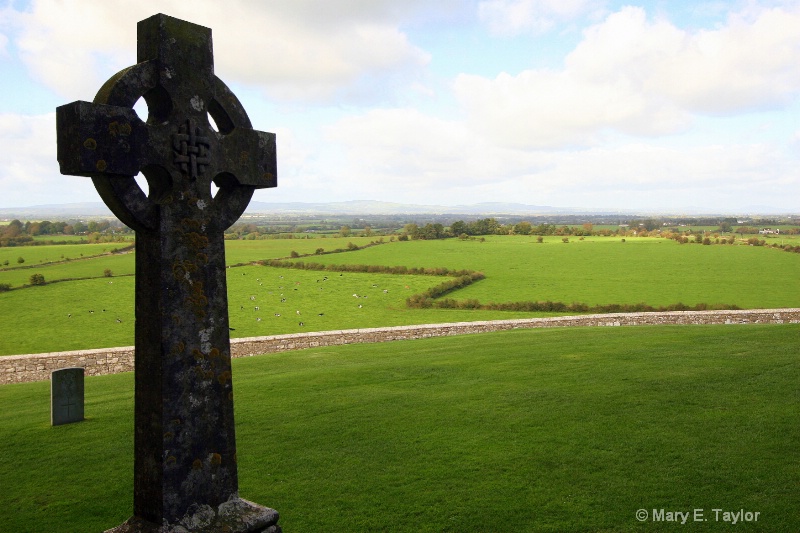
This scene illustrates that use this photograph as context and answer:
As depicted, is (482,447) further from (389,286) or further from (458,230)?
(458,230)

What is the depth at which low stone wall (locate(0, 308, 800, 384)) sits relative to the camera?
18.0m

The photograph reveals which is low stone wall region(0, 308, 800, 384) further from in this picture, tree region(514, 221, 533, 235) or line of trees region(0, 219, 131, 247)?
tree region(514, 221, 533, 235)

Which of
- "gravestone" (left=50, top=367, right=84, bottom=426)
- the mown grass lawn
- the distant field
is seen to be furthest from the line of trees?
"gravestone" (left=50, top=367, right=84, bottom=426)

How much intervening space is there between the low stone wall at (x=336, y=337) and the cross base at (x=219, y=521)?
52.5 ft

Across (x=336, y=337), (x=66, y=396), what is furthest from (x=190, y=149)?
(x=336, y=337)

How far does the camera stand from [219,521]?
409cm

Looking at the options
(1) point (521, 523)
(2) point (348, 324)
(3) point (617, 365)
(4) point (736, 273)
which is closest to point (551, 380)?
(3) point (617, 365)

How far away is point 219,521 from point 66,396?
7.55 metres

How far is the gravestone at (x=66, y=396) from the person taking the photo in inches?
395

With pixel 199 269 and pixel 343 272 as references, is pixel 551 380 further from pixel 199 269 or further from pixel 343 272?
pixel 343 272

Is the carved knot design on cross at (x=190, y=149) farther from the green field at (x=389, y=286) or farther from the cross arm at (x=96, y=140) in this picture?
the green field at (x=389, y=286)

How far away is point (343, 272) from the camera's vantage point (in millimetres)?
48156

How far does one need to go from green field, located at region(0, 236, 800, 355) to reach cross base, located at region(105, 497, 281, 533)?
84.0ft

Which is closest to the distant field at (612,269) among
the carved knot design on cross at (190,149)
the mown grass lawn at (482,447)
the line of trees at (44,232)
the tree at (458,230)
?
the tree at (458,230)
